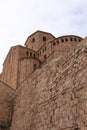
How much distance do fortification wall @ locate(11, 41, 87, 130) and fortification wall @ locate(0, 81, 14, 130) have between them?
1.63 m

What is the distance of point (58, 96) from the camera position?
20.7 ft

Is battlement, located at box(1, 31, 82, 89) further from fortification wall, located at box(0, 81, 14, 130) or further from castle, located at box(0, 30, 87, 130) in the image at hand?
castle, located at box(0, 30, 87, 130)

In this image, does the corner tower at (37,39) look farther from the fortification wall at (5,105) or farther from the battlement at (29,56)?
the fortification wall at (5,105)

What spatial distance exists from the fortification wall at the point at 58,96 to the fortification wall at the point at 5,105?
64.3 inches

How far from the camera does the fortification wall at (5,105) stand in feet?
34.2

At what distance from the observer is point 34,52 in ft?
104

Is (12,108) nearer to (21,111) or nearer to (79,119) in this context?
(21,111)

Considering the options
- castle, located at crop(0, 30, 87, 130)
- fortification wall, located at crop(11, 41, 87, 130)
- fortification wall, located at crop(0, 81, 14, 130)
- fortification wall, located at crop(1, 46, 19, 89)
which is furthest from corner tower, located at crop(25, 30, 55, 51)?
fortification wall, located at crop(11, 41, 87, 130)

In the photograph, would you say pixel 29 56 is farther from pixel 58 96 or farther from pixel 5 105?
pixel 58 96

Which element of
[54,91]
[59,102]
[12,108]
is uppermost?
[12,108]

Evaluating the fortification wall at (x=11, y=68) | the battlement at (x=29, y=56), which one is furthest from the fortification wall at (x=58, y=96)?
the fortification wall at (x=11, y=68)

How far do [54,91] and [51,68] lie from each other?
0.96 metres

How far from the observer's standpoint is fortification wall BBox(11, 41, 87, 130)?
5355 millimetres

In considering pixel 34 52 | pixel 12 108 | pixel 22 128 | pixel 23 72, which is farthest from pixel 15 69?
pixel 22 128
